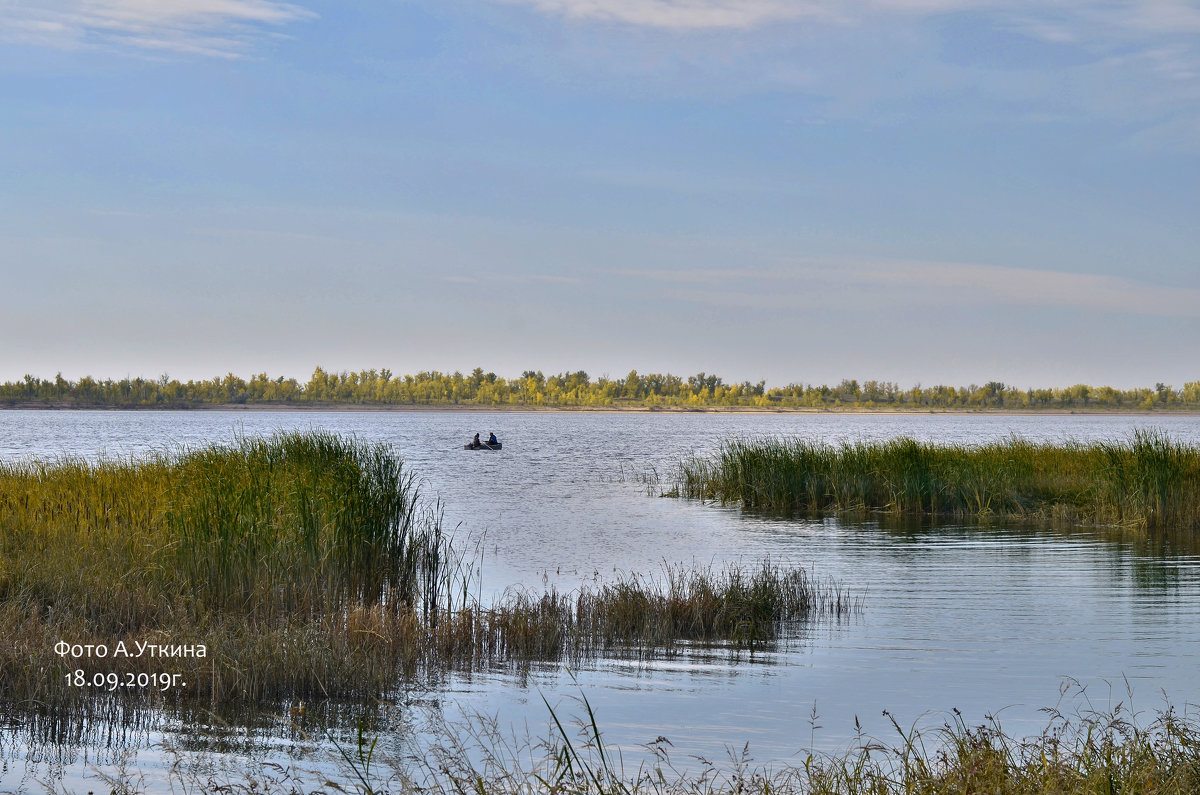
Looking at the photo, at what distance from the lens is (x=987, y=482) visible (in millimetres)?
23859

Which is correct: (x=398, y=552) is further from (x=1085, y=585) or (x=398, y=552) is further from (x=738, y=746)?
(x=1085, y=585)

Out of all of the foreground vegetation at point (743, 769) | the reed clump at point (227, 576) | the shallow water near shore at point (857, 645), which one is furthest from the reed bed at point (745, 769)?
the reed clump at point (227, 576)

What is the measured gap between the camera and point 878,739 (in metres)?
6.99

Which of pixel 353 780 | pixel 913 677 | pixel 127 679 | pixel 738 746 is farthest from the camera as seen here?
pixel 913 677

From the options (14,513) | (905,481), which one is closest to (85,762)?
(14,513)

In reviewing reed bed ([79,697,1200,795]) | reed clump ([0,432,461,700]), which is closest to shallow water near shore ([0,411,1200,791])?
reed bed ([79,697,1200,795])

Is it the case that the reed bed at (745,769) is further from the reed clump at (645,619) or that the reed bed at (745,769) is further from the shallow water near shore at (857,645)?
the reed clump at (645,619)

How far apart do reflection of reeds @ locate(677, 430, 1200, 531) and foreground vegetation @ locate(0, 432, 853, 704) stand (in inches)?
455

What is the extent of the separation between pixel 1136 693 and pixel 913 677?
5.98ft

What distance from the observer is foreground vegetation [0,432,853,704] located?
7648 millimetres

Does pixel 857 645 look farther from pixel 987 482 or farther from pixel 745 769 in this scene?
pixel 987 482

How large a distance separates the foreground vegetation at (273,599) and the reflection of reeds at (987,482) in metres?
11.5

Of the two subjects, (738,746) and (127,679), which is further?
Result: (127,679)

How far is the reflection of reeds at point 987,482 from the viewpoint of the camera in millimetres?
20844
